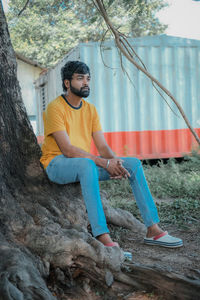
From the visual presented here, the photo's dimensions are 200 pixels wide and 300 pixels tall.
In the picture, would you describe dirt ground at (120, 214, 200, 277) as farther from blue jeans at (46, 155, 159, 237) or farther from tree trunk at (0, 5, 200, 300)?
tree trunk at (0, 5, 200, 300)

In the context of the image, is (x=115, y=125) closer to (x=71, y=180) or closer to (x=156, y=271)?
(x=71, y=180)

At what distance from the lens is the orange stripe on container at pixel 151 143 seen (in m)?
8.44

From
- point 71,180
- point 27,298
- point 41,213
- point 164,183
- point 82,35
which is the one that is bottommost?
point 164,183

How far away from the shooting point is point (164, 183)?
611 cm

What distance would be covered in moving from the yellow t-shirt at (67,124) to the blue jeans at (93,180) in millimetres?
158

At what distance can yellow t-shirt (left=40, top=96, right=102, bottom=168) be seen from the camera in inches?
120

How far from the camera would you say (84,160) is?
2.76 meters

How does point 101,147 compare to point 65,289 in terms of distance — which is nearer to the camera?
point 65,289

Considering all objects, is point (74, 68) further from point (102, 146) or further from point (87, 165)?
point (87, 165)

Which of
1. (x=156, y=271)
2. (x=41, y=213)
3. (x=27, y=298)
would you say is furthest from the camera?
(x=41, y=213)

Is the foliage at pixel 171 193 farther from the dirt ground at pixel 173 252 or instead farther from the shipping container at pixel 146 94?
the shipping container at pixel 146 94

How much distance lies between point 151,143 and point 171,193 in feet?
10.8

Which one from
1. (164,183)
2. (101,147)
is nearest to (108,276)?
(101,147)

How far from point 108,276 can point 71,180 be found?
0.87 metres
